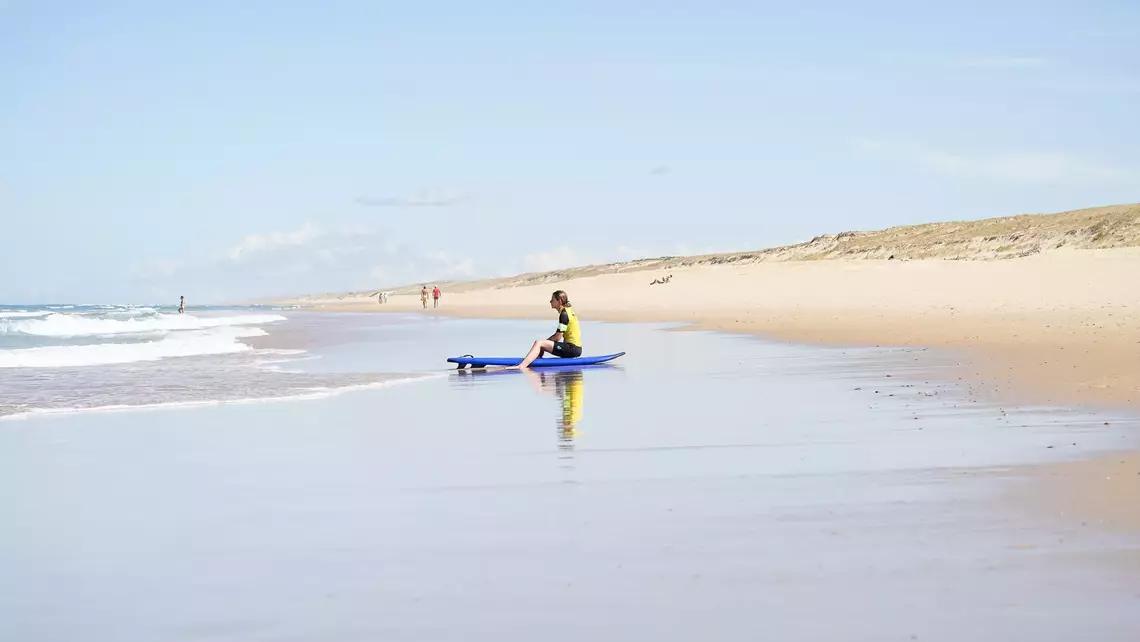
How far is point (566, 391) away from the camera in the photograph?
46.1 feet

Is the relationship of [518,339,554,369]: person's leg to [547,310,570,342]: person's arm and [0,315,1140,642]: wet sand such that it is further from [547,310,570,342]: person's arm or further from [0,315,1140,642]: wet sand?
[0,315,1140,642]: wet sand

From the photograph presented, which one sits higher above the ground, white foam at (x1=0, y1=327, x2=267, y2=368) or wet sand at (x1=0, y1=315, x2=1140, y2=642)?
white foam at (x1=0, y1=327, x2=267, y2=368)

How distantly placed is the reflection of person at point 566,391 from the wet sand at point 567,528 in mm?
196

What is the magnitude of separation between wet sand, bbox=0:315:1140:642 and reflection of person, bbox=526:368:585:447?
0.20 m

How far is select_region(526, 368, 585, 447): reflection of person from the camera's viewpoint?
33.0 feet

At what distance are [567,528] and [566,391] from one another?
8171 mm

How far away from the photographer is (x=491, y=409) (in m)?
12.1

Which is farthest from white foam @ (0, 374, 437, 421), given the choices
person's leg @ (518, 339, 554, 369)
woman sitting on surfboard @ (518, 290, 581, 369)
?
woman sitting on surfboard @ (518, 290, 581, 369)

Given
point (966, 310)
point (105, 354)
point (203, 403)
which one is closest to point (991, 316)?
point (966, 310)

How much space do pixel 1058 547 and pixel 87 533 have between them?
4981mm

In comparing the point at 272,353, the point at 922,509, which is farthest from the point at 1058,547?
the point at 272,353

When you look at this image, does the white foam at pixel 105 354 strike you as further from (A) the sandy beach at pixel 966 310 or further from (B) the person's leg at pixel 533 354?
(A) the sandy beach at pixel 966 310

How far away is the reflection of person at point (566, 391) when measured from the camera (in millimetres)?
10062

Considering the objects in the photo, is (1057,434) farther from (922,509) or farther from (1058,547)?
(1058,547)
